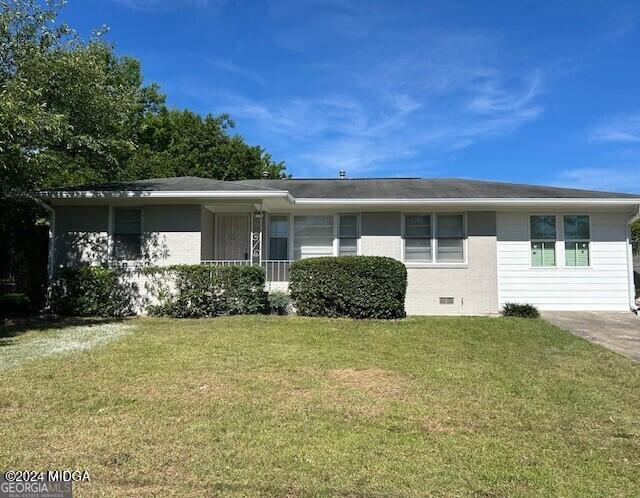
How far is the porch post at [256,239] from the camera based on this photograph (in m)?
13.4

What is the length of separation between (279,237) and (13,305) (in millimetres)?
6642

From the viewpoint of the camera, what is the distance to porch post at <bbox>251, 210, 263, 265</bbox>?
13.4 metres

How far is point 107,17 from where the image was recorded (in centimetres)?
1406

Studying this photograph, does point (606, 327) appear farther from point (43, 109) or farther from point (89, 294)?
point (43, 109)

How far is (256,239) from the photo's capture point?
44.9 feet

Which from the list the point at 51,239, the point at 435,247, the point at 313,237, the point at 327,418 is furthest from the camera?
the point at 313,237

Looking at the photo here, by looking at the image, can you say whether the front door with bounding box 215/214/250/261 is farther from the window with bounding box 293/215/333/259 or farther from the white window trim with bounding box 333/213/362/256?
the white window trim with bounding box 333/213/362/256

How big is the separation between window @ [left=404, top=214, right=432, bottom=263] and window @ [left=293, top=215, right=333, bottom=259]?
202 cm

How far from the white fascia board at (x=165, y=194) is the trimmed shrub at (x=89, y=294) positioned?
1741mm

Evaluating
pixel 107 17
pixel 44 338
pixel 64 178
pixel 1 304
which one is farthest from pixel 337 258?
pixel 64 178

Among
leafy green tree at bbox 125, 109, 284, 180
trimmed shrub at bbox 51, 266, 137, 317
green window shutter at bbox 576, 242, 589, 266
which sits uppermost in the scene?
leafy green tree at bbox 125, 109, 284, 180

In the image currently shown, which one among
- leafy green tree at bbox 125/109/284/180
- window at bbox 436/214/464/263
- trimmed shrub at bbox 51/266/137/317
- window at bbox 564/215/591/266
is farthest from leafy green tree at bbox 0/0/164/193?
leafy green tree at bbox 125/109/284/180

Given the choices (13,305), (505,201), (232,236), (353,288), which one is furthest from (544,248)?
(13,305)

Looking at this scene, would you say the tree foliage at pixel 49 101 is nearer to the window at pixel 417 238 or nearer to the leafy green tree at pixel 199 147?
the window at pixel 417 238
